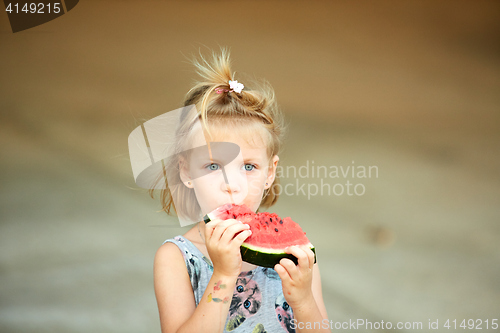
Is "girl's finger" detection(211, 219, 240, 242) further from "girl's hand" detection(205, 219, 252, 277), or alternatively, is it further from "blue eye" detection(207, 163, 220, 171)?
"blue eye" detection(207, 163, 220, 171)

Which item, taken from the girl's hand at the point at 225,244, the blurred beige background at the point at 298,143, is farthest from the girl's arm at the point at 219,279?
the blurred beige background at the point at 298,143

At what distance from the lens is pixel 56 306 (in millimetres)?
3291

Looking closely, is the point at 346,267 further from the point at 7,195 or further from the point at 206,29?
the point at 7,195

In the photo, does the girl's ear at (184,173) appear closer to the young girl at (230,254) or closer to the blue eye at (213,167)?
the young girl at (230,254)

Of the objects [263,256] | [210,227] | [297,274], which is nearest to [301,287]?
[297,274]

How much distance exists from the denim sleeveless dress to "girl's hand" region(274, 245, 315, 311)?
0.31 meters

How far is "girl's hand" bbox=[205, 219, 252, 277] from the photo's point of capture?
150 centimetres

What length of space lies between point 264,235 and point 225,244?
187 mm

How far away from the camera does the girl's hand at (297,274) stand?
155 centimetres

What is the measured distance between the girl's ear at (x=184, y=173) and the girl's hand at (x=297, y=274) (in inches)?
21.9

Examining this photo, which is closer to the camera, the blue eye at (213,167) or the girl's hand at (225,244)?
the girl's hand at (225,244)

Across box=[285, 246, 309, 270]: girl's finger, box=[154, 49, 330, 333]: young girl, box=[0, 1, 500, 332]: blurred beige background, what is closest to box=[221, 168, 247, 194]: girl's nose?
box=[154, 49, 330, 333]: young girl

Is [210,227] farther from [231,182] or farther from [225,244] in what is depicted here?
[231,182]

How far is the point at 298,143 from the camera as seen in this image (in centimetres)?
339
